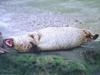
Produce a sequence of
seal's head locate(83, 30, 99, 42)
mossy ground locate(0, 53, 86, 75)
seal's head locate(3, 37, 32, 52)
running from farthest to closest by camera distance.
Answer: seal's head locate(83, 30, 99, 42) < seal's head locate(3, 37, 32, 52) < mossy ground locate(0, 53, 86, 75)

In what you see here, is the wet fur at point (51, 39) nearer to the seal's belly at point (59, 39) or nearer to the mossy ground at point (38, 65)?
the seal's belly at point (59, 39)

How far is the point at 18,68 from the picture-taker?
320 cm

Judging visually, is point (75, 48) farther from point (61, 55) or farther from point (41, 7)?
point (41, 7)

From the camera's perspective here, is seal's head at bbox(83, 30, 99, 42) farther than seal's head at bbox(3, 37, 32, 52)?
Yes

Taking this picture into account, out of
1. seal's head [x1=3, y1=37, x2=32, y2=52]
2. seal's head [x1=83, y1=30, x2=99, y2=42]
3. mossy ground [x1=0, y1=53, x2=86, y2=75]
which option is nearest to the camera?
mossy ground [x1=0, y1=53, x2=86, y2=75]

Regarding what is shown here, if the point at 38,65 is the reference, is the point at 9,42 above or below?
above

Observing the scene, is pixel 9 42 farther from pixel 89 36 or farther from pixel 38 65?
pixel 89 36

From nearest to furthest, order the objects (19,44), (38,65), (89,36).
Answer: (38,65), (19,44), (89,36)

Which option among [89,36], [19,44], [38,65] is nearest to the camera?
[38,65]

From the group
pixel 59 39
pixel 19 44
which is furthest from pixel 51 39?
pixel 19 44

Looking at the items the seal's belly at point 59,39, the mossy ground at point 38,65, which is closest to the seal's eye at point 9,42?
the mossy ground at point 38,65

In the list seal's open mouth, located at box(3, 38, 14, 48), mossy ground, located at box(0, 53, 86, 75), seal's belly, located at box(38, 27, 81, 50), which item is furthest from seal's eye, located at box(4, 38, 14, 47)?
seal's belly, located at box(38, 27, 81, 50)

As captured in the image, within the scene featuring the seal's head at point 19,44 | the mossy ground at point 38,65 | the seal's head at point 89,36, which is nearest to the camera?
the mossy ground at point 38,65

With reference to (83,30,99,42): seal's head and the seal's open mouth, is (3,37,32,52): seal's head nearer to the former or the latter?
the seal's open mouth
